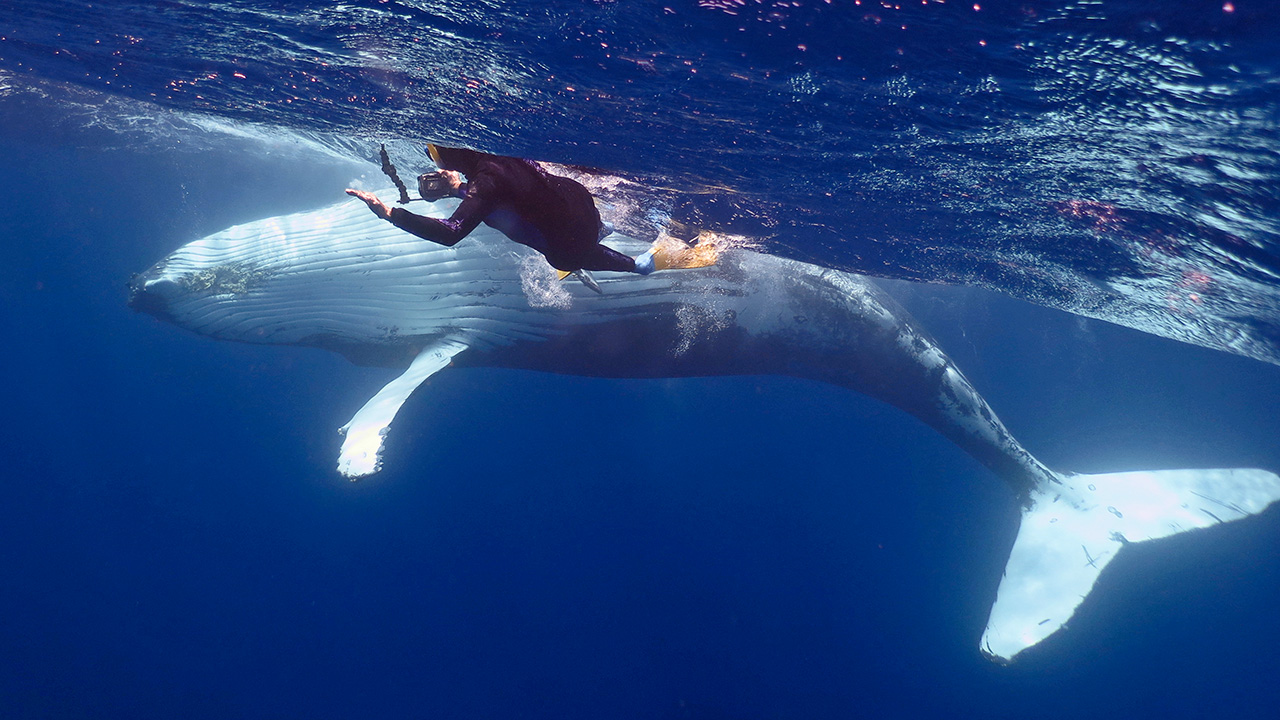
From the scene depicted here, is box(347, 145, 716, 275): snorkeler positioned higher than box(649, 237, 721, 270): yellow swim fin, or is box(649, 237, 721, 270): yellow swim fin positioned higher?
box(347, 145, 716, 275): snorkeler

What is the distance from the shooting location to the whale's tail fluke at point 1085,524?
8.75 m

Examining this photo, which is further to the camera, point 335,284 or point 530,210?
point 335,284

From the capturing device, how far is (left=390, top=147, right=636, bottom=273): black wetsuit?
11.0 feet

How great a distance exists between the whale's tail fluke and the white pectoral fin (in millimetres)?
9553

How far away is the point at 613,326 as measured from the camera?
784 cm

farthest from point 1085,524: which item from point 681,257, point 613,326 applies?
point 613,326

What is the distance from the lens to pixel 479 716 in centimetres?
2034

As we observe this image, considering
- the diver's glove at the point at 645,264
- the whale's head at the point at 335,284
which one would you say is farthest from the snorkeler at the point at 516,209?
the whale's head at the point at 335,284

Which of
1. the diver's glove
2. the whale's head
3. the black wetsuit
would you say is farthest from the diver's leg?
the whale's head

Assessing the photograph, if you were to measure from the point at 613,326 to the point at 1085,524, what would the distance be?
10.1m

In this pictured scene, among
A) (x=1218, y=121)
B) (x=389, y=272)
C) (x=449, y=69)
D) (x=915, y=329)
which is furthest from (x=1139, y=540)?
(x=389, y=272)

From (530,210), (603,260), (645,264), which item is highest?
(530,210)

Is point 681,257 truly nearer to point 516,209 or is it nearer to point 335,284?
point 516,209

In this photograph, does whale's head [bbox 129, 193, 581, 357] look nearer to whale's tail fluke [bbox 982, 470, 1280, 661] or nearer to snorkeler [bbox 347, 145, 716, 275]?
snorkeler [bbox 347, 145, 716, 275]
